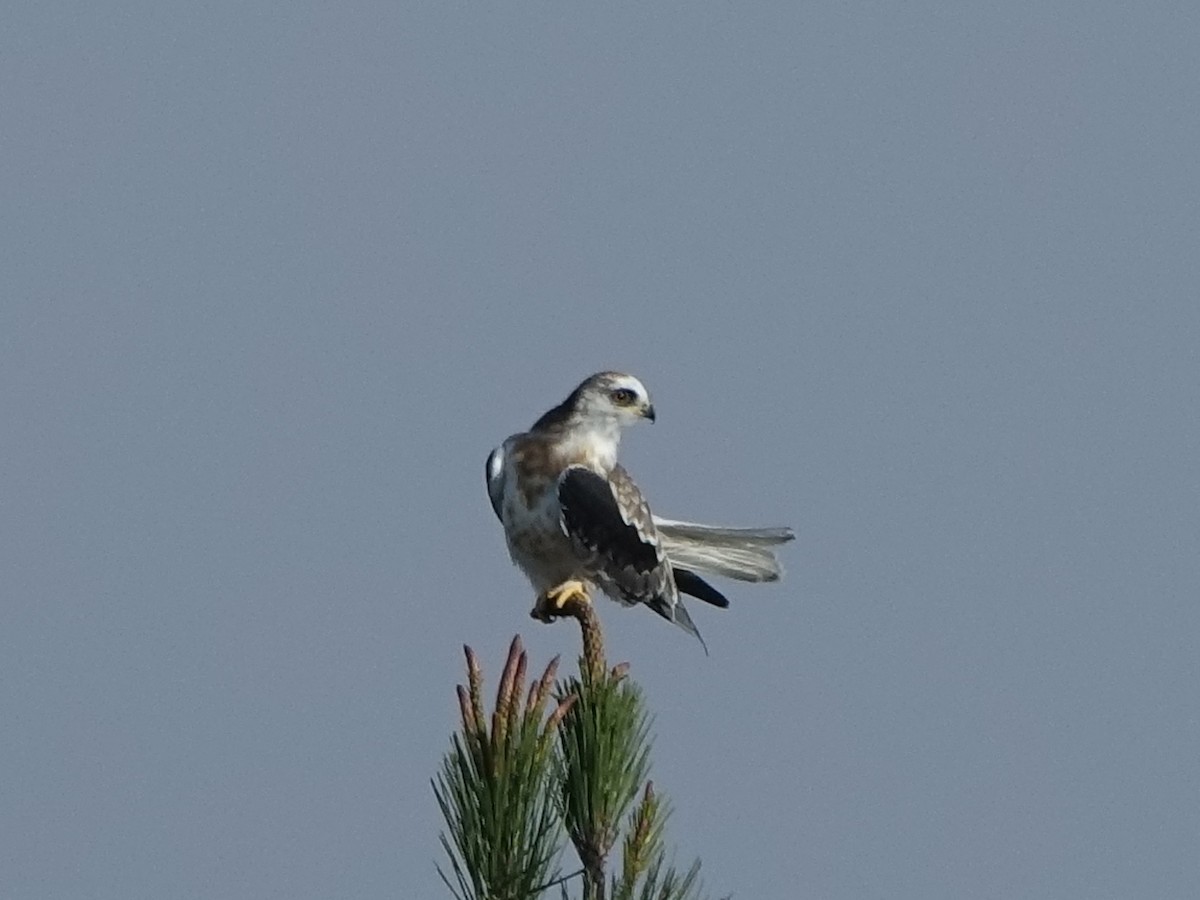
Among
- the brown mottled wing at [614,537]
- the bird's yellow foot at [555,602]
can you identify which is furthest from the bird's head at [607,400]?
the bird's yellow foot at [555,602]

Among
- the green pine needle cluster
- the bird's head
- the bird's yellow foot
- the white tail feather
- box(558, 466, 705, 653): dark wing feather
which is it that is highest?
the bird's head

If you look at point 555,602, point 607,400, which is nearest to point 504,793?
point 555,602

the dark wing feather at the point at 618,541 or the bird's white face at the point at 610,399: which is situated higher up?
the bird's white face at the point at 610,399

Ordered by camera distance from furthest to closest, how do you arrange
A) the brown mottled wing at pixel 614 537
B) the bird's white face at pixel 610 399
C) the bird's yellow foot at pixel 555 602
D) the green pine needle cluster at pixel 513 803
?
the bird's white face at pixel 610 399, the brown mottled wing at pixel 614 537, the bird's yellow foot at pixel 555 602, the green pine needle cluster at pixel 513 803

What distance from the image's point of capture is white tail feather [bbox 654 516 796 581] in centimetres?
959

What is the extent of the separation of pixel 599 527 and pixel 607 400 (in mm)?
988

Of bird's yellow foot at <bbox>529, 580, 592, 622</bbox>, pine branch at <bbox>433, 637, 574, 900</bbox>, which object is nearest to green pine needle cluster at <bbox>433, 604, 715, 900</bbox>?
pine branch at <bbox>433, 637, 574, 900</bbox>

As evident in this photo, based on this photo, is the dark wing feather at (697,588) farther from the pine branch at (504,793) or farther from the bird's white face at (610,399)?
the pine branch at (504,793)

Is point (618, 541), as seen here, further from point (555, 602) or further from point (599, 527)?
point (555, 602)

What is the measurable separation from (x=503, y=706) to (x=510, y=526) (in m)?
4.60

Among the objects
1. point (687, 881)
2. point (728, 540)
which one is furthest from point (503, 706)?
point (728, 540)

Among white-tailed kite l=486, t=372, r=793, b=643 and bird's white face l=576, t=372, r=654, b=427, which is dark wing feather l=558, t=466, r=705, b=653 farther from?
bird's white face l=576, t=372, r=654, b=427

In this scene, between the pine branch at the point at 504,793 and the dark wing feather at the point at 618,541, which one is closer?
the pine branch at the point at 504,793

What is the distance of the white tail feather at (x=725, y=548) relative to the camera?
959 centimetres
